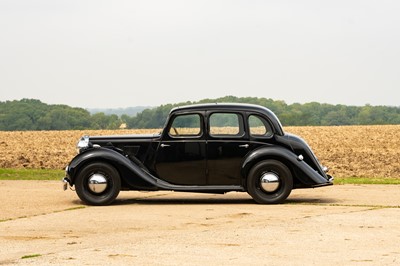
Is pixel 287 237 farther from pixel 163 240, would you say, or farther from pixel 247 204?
pixel 247 204

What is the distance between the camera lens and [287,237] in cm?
1129

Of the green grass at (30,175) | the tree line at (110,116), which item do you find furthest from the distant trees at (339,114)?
the green grass at (30,175)

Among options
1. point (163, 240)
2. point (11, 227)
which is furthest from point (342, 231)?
point (11, 227)


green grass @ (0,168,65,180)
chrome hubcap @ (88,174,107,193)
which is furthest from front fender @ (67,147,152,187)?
green grass @ (0,168,65,180)

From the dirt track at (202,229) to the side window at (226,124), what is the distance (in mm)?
1255

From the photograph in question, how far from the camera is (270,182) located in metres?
15.2

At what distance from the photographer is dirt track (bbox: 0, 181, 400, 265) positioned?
9.85 meters

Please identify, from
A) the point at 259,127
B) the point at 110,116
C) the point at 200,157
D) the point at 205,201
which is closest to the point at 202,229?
the point at 200,157

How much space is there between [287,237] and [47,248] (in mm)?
3000

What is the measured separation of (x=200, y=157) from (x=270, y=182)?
129 cm

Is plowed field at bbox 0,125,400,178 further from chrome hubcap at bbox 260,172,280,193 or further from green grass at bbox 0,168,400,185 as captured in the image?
chrome hubcap at bbox 260,172,280,193

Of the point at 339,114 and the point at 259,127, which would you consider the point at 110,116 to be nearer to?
the point at 339,114

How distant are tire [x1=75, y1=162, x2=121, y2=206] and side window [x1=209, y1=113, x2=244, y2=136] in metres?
1.87

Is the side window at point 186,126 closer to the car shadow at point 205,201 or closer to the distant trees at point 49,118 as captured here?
the car shadow at point 205,201
